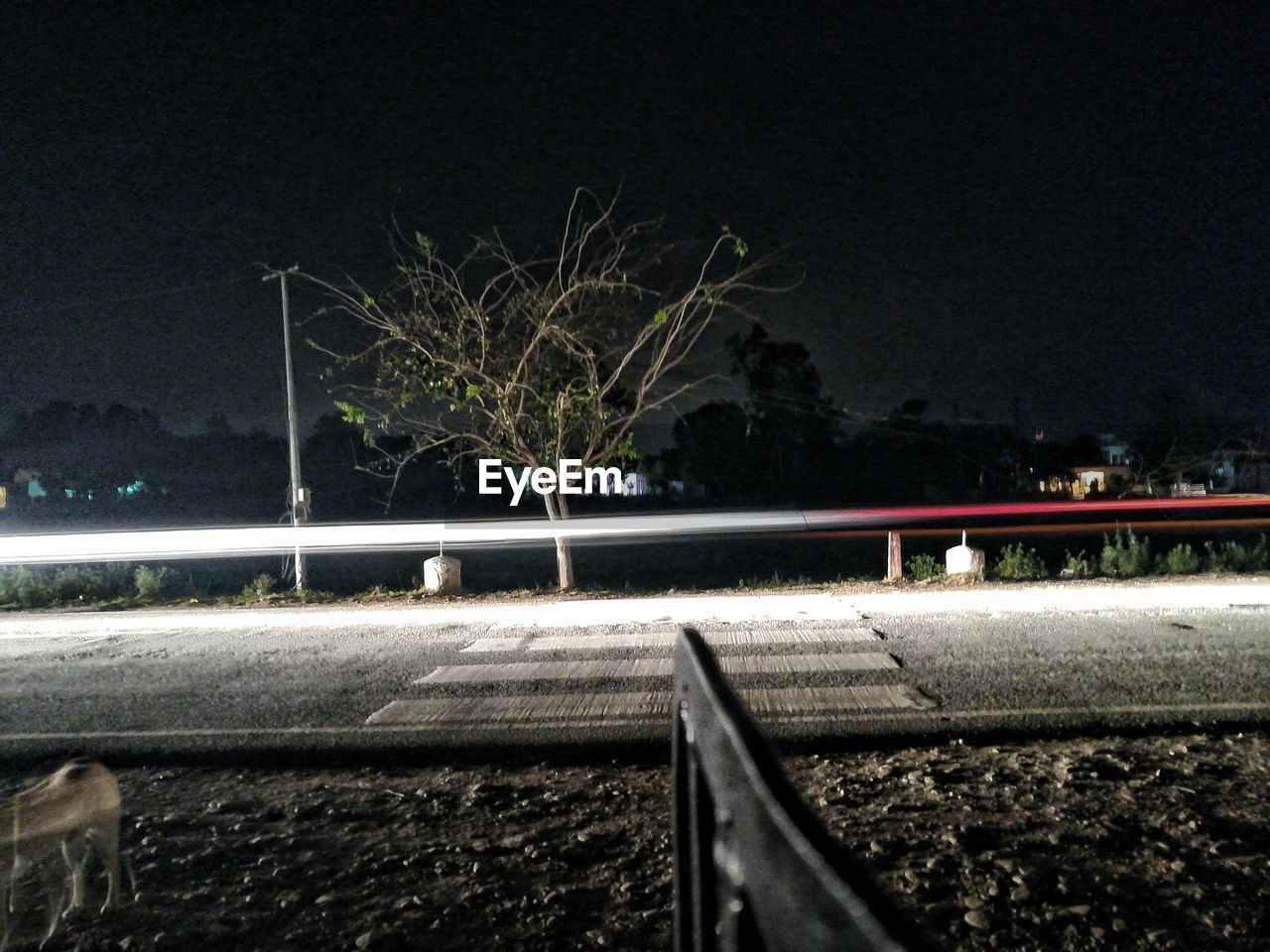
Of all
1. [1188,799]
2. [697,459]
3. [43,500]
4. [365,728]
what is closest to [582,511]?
[697,459]

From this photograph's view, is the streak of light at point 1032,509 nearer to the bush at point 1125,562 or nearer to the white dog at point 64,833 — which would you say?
the bush at point 1125,562

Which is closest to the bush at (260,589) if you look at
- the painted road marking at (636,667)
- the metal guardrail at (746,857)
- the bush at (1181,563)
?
the painted road marking at (636,667)

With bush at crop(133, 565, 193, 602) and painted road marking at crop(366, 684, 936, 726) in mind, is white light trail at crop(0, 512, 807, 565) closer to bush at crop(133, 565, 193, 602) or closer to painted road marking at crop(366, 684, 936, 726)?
bush at crop(133, 565, 193, 602)

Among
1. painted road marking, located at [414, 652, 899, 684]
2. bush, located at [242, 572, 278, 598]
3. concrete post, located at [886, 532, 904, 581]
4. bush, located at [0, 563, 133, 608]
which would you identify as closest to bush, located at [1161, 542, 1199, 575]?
concrete post, located at [886, 532, 904, 581]

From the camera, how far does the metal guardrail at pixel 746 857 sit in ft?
3.55

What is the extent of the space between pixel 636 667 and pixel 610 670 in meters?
0.27

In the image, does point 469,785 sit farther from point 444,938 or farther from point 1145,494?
point 1145,494

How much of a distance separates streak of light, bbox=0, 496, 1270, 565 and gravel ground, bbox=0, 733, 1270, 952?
11.6m

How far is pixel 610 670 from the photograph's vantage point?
914cm

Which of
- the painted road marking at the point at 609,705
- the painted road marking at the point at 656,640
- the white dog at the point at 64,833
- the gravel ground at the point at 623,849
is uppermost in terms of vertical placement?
the white dog at the point at 64,833

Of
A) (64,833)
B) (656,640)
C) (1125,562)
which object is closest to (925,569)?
(1125,562)

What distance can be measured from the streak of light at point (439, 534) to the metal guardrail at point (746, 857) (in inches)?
596

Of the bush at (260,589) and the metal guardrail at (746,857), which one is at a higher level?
the metal guardrail at (746,857)

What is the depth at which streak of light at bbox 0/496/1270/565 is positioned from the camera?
23.2m
